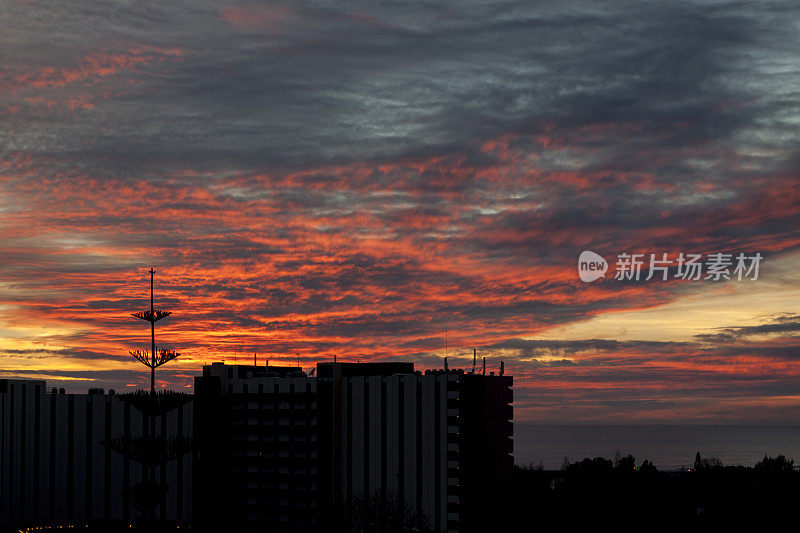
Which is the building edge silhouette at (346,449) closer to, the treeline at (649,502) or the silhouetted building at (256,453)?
the silhouetted building at (256,453)

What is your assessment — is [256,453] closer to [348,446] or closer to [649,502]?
[348,446]

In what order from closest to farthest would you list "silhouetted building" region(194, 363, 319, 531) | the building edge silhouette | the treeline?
the treeline → the building edge silhouette → "silhouetted building" region(194, 363, 319, 531)

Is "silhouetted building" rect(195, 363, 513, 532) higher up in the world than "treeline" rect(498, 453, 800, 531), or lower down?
higher up

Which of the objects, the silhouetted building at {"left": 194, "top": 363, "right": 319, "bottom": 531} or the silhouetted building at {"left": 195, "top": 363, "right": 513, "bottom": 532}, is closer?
the silhouetted building at {"left": 195, "top": 363, "right": 513, "bottom": 532}

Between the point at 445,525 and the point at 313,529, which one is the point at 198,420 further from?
the point at 445,525

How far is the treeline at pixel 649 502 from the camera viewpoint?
155250 millimetres

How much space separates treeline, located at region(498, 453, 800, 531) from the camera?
155250 millimetres

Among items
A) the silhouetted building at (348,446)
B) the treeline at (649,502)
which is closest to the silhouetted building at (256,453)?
the silhouetted building at (348,446)

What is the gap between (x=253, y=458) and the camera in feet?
603

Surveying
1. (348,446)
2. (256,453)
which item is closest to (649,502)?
(348,446)

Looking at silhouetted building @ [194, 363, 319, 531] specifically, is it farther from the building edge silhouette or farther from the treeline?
the treeline

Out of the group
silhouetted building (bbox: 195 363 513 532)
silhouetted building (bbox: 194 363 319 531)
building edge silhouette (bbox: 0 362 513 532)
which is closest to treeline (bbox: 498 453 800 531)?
building edge silhouette (bbox: 0 362 513 532)

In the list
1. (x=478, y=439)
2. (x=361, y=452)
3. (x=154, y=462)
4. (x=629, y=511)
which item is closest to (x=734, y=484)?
(x=629, y=511)

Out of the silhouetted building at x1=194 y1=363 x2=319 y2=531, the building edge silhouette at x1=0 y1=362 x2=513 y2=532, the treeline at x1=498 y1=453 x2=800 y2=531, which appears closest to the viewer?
the treeline at x1=498 y1=453 x2=800 y2=531
